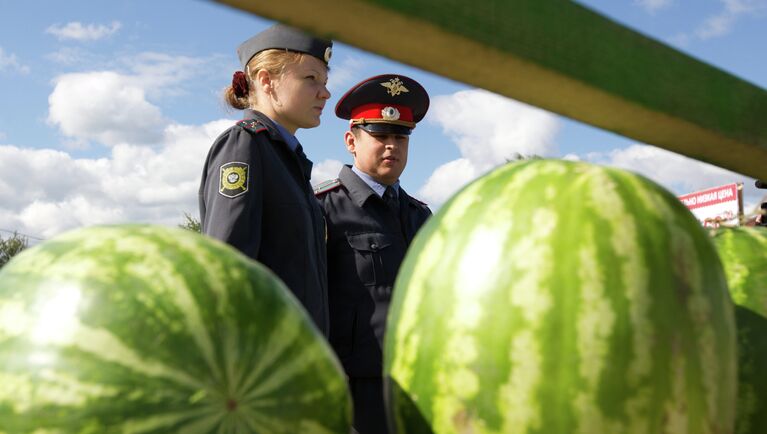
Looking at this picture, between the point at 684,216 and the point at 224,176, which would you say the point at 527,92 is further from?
the point at 224,176

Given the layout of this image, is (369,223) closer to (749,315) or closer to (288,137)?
(288,137)

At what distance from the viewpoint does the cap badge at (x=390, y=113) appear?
Answer: 5270mm

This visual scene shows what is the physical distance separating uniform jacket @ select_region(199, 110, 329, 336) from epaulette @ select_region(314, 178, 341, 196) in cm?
118

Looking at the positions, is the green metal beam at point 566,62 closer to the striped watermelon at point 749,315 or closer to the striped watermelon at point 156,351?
the striped watermelon at point 749,315

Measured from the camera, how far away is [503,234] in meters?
0.83

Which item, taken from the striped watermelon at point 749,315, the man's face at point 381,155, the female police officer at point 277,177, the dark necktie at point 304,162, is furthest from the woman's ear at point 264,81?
the striped watermelon at point 749,315

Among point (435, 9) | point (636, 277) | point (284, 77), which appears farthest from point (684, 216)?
point (284, 77)

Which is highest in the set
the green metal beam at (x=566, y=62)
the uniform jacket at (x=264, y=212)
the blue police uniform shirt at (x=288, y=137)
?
the blue police uniform shirt at (x=288, y=137)

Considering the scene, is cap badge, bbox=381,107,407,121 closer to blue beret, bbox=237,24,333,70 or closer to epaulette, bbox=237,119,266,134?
blue beret, bbox=237,24,333,70

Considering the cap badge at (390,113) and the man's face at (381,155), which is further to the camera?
the cap badge at (390,113)

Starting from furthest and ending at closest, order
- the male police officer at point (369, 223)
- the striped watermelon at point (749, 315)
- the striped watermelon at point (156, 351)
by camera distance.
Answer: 1. the male police officer at point (369, 223)
2. the striped watermelon at point (749, 315)
3. the striped watermelon at point (156, 351)

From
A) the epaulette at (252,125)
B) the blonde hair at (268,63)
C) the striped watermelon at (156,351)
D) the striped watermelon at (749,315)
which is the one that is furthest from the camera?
the blonde hair at (268,63)

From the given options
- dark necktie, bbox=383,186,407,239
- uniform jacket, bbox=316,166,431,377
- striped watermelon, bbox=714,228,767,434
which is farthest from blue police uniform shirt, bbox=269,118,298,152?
striped watermelon, bbox=714,228,767,434

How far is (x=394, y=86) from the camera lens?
18.2 feet
